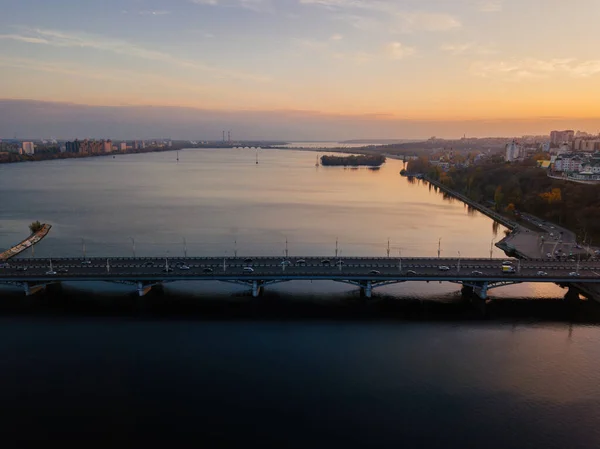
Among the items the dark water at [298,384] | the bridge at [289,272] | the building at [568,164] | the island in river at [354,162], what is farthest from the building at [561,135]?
the dark water at [298,384]

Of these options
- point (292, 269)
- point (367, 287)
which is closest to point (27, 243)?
point (292, 269)

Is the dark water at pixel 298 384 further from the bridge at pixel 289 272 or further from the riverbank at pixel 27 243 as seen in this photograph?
the riverbank at pixel 27 243

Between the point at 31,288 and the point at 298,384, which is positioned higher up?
the point at 31,288

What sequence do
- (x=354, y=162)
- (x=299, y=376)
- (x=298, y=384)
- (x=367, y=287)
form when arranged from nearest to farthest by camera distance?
(x=298, y=384)
(x=299, y=376)
(x=367, y=287)
(x=354, y=162)

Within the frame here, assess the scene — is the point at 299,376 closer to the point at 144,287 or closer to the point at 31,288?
the point at 144,287

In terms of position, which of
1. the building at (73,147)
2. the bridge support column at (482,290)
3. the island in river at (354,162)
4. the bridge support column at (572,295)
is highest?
the building at (73,147)

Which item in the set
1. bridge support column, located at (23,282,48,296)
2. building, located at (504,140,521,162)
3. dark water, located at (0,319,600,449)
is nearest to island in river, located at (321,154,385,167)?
building, located at (504,140,521,162)

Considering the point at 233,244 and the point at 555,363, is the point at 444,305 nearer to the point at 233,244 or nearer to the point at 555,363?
the point at 555,363
